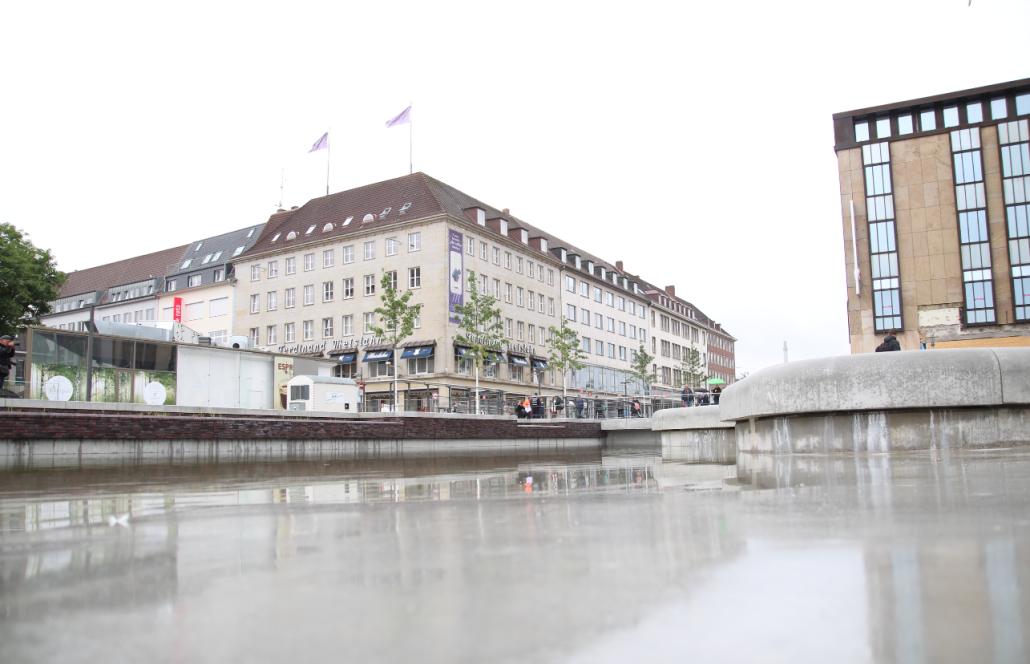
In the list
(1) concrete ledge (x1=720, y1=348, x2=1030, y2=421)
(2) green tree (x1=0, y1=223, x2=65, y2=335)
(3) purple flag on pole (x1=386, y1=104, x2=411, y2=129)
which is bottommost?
(1) concrete ledge (x1=720, y1=348, x2=1030, y2=421)

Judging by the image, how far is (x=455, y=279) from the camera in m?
62.9

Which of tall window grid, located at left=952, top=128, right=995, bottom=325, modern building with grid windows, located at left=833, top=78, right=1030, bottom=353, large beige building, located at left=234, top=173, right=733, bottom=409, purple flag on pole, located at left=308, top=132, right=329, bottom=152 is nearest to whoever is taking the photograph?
modern building with grid windows, located at left=833, top=78, right=1030, bottom=353

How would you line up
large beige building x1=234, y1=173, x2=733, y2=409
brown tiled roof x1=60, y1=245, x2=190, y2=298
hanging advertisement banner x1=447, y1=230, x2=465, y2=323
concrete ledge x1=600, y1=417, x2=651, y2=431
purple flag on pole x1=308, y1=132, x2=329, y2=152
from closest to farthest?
concrete ledge x1=600, y1=417, x2=651, y2=431 → hanging advertisement banner x1=447, y1=230, x2=465, y2=323 → large beige building x1=234, y1=173, x2=733, y2=409 → purple flag on pole x1=308, y1=132, x2=329, y2=152 → brown tiled roof x1=60, y1=245, x2=190, y2=298

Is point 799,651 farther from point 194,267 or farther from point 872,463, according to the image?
point 194,267

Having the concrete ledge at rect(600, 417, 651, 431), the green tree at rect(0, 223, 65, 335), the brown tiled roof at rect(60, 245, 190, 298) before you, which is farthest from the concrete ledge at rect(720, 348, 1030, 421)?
the brown tiled roof at rect(60, 245, 190, 298)

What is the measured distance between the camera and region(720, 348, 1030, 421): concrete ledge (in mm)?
8656

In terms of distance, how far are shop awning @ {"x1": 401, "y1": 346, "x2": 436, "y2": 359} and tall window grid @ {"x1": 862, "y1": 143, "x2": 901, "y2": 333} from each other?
109ft

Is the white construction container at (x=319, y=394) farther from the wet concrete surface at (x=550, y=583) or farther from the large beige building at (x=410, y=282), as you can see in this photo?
the wet concrete surface at (x=550, y=583)

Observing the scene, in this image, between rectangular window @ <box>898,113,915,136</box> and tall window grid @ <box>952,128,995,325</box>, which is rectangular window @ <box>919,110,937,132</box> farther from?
tall window grid @ <box>952,128,995,325</box>

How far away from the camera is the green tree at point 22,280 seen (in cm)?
4412

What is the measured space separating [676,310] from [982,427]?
105103mm

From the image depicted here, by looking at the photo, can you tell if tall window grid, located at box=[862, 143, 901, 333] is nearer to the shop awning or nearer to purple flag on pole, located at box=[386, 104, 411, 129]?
the shop awning

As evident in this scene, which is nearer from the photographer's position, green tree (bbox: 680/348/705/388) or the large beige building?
Result: the large beige building

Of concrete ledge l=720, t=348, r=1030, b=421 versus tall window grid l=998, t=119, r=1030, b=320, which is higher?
tall window grid l=998, t=119, r=1030, b=320
